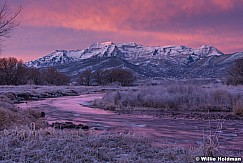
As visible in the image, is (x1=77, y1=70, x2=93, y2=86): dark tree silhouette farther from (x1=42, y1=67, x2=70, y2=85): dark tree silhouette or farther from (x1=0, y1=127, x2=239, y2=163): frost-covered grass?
(x1=0, y1=127, x2=239, y2=163): frost-covered grass

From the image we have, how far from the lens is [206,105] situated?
93.1 feet

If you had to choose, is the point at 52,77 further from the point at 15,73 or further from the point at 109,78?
the point at 109,78

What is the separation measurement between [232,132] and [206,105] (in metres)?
12.7

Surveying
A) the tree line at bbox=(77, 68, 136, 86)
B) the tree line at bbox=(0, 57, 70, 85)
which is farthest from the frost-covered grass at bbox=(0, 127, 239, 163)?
the tree line at bbox=(77, 68, 136, 86)

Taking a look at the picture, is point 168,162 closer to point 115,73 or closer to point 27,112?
point 27,112

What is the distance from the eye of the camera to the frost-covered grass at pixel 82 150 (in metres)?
6.84

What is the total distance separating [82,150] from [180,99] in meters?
23.6

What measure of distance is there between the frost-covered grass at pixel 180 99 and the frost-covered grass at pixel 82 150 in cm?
2012

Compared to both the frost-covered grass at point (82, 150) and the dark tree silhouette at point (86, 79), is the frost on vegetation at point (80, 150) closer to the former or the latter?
the frost-covered grass at point (82, 150)

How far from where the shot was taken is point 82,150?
7.48 metres

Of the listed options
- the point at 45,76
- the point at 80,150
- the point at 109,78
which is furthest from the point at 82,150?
the point at 109,78

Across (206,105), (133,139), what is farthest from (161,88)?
(133,139)

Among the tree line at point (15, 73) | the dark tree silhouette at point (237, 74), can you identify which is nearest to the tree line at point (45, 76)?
the tree line at point (15, 73)

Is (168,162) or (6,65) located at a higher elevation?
(6,65)
